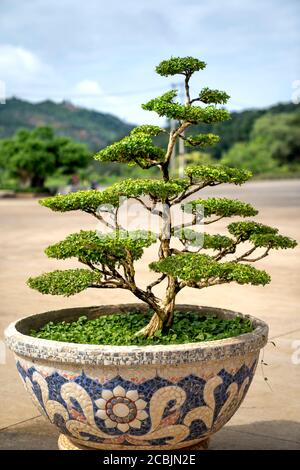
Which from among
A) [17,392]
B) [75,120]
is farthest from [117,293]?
[75,120]

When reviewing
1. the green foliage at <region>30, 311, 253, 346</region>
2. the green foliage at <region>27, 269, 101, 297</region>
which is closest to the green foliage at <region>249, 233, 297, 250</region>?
the green foliage at <region>30, 311, 253, 346</region>

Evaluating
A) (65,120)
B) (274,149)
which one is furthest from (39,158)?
(65,120)

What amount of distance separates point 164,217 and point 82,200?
410 mm

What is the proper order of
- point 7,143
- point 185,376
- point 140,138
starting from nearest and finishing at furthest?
point 185,376, point 140,138, point 7,143

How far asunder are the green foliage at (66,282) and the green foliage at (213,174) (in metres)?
0.64

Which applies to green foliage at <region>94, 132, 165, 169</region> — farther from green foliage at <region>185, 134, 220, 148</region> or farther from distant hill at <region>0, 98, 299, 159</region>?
distant hill at <region>0, 98, 299, 159</region>

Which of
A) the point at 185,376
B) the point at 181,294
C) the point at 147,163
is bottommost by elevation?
the point at 181,294

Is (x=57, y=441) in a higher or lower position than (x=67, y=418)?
lower

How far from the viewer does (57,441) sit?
3.93 meters

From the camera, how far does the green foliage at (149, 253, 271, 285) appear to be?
349 cm

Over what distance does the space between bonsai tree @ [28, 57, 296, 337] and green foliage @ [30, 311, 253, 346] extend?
104mm

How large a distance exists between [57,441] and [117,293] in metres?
4.45

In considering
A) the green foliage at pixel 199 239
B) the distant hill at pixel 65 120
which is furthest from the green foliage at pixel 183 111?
the distant hill at pixel 65 120
